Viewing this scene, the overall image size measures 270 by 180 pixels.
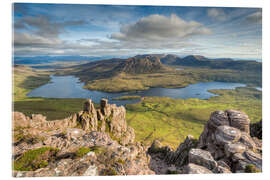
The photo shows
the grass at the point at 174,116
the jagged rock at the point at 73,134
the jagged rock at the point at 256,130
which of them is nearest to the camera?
the jagged rock at the point at 73,134

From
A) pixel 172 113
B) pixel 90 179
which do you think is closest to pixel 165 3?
pixel 90 179

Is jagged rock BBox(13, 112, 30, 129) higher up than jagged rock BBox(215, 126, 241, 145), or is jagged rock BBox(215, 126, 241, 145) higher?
jagged rock BBox(13, 112, 30, 129)

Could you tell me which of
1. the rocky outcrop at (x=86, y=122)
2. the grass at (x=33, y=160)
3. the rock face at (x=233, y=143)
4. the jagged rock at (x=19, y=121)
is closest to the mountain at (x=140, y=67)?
the rocky outcrop at (x=86, y=122)

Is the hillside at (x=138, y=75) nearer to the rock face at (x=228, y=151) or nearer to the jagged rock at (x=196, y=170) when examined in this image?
the rock face at (x=228, y=151)

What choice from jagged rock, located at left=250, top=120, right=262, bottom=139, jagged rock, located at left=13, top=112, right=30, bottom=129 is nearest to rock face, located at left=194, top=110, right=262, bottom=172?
jagged rock, located at left=250, top=120, right=262, bottom=139

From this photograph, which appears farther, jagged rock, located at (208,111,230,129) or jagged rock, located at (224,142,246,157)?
jagged rock, located at (208,111,230,129)

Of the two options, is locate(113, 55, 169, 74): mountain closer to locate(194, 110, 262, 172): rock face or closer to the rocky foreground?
the rocky foreground

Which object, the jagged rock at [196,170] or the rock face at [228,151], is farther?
the rock face at [228,151]
